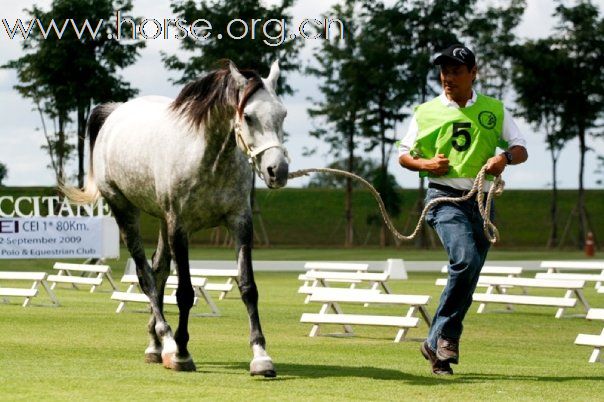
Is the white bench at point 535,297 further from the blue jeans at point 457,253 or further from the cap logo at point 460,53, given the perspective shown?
the cap logo at point 460,53

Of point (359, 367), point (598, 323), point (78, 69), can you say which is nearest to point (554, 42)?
point (78, 69)

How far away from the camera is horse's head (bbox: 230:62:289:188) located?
9.77 m

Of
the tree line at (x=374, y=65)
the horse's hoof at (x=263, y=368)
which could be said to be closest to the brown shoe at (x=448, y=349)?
the horse's hoof at (x=263, y=368)

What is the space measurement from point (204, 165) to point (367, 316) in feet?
16.1

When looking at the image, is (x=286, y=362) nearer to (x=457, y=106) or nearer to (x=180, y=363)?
(x=180, y=363)

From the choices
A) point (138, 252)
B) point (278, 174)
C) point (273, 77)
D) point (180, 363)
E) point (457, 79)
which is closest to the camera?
point (278, 174)

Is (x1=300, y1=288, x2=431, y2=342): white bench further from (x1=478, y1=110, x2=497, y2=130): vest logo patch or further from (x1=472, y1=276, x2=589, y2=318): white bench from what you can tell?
(x1=478, y1=110, x2=497, y2=130): vest logo patch

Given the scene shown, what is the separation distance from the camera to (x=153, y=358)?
11.6m

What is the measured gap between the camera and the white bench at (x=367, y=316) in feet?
47.8

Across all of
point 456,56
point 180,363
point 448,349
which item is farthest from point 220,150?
point 448,349

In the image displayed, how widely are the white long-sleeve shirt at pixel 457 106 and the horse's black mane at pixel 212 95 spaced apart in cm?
128

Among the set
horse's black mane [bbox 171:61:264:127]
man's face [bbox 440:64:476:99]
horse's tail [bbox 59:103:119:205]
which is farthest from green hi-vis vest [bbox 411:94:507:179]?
horse's tail [bbox 59:103:119:205]

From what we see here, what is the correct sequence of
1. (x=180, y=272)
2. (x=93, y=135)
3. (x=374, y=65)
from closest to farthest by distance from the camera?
(x=180, y=272)
(x=93, y=135)
(x=374, y=65)

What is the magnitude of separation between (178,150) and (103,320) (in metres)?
7.18
